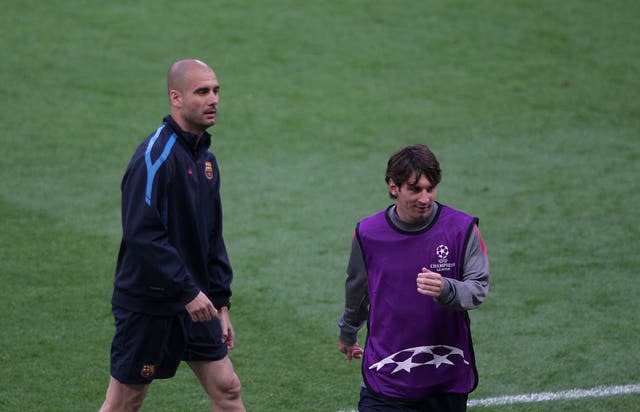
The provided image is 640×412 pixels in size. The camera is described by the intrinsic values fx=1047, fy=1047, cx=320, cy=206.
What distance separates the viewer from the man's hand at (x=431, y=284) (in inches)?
163

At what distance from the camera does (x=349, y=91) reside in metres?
13.2

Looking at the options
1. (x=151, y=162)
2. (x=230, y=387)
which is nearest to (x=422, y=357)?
(x=230, y=387)

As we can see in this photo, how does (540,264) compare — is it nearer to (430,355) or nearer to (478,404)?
(478,404)

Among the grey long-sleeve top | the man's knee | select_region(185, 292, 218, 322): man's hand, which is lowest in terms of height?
the man's knee

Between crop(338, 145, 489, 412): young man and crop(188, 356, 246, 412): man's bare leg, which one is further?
crop(188, 356, 246, 412): man's bare leg

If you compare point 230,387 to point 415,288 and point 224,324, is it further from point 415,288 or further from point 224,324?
point 415,288

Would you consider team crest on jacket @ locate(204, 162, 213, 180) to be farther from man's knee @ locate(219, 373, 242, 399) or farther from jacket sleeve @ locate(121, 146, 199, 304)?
man's knee @ locate(219, 373, 242, 399)

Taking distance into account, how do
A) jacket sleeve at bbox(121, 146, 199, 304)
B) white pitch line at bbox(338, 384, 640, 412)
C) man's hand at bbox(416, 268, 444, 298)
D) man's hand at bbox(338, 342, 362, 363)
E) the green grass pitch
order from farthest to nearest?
the green grass pitch < white pitch line at bbox(338, 384, 640, 412) < man's hand at bbox(338, 342, 362, 363) < jacket sleeve at bbox(121, 146, 199, 304) < man's hand at bbox(416, 268, 444, 298)

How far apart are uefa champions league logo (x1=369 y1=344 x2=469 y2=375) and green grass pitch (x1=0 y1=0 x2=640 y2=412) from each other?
180 centimetres

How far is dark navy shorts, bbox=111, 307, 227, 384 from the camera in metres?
4.98

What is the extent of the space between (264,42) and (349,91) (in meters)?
1.89

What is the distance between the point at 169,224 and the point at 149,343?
600 mm

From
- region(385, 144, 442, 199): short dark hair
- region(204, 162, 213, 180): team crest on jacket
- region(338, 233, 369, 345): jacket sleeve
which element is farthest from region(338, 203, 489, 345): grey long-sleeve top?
region(204, 162, 213, 180): team crest on jacket

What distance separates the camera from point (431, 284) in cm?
413
